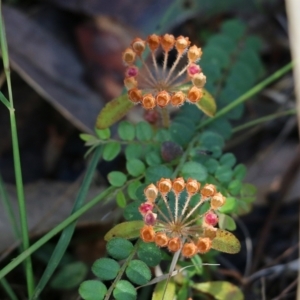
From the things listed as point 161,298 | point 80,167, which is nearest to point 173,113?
point 80,167

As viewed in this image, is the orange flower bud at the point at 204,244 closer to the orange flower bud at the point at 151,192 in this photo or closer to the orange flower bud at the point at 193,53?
the orange flower bud at the point at 151,192

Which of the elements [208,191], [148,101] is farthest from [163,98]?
[208,191]

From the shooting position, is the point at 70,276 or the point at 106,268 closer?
the point at 106,268

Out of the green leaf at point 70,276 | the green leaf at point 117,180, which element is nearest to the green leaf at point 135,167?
the green leaf at point 117,180

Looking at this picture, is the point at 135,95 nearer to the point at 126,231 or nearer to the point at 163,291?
the point at 126,231

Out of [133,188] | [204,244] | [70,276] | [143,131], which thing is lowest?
[204,244]

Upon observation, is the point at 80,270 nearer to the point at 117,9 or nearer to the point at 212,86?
the point at 212,86

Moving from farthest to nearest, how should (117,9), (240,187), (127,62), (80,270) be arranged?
(117,9) → (80,270) → (240,187) → (127,62)
